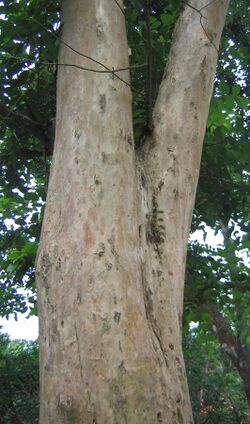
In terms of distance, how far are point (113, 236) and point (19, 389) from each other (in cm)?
434

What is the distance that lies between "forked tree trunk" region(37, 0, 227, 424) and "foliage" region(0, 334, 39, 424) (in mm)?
3926

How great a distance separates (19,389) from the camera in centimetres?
484

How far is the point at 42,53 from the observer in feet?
7.38

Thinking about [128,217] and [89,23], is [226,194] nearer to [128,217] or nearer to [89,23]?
[89,23]

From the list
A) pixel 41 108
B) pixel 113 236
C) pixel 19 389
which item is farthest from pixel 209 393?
pixel 113 236

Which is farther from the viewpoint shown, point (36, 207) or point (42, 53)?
point (36, 207)

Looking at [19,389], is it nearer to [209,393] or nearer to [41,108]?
[209,393]

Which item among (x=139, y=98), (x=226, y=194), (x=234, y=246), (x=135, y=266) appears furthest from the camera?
(x=226, y=194)

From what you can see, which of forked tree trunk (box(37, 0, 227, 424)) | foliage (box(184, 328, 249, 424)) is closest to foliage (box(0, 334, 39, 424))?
foliage (box(184, 328, 249, 424))

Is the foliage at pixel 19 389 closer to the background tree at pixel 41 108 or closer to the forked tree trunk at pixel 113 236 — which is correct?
the background tree at pixel 41 108

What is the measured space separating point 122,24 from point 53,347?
4.70ft

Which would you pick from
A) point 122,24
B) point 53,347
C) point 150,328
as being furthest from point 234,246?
point 53,347

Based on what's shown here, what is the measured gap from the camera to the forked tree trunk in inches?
40.3

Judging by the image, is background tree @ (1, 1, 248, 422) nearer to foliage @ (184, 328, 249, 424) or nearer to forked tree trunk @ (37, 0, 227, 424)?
forked tree trunk @ (37, 0, 227, 424)
